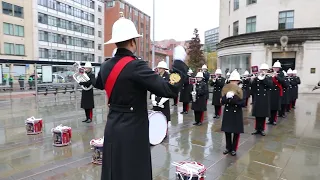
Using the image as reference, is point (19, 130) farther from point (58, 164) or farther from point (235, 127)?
point (235, 127)

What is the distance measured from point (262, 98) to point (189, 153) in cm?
335

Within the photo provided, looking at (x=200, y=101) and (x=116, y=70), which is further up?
(x=116, y=70)

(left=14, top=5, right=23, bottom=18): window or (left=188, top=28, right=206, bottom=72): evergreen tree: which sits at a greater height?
(left=14, top=5, right=23, bottom=18): window

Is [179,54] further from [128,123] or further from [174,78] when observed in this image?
[128,123]

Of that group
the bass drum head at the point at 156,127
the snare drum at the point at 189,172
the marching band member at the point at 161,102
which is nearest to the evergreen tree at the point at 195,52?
the marching band member at the point at 161,102

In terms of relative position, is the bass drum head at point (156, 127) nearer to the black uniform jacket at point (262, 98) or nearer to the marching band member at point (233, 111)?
the marching band member at point (233, 111)

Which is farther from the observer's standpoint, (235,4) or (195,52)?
(195,52)

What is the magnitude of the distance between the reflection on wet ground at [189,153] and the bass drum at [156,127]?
661 millimetres

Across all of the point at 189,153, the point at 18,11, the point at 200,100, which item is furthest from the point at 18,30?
the point at 189,153

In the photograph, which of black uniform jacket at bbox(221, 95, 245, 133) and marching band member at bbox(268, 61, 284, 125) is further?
marching band member at bbox(268, 61, 284, 125)

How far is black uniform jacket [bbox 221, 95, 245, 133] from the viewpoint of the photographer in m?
5.38

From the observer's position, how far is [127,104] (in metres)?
2.32

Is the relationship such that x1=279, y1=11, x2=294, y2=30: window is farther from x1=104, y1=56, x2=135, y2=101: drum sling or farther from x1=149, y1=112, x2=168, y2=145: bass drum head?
x1=104, y1=56, x2=135, y2=101: drum sling

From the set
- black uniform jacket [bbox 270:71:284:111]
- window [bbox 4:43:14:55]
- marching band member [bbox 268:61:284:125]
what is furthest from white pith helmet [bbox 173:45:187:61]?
window [bbox 4:43:14:55]
